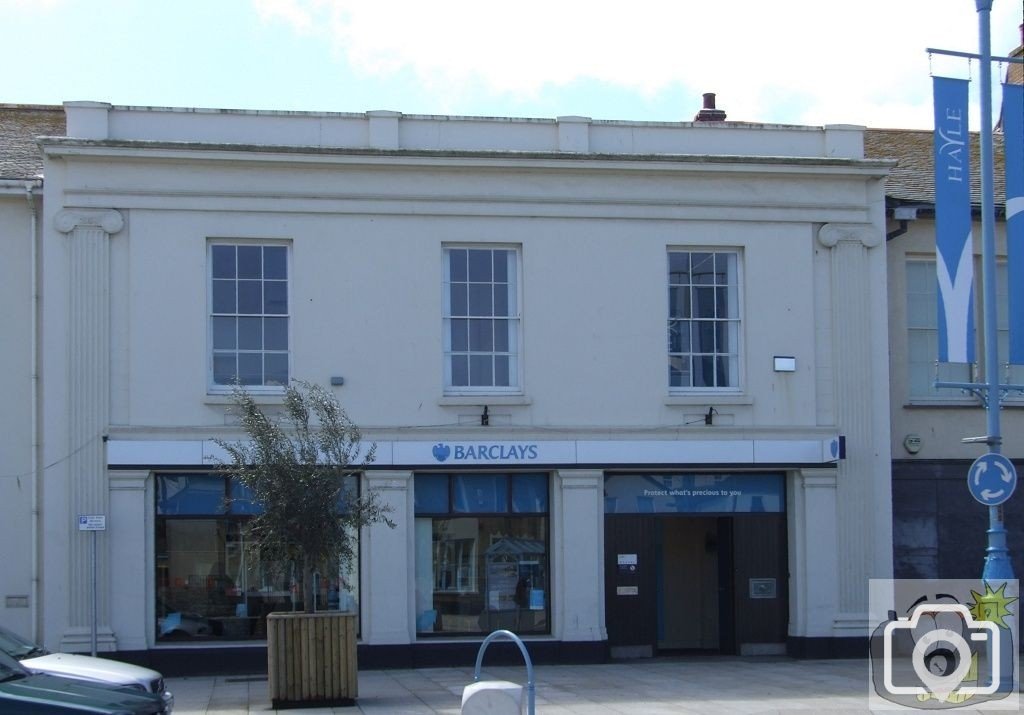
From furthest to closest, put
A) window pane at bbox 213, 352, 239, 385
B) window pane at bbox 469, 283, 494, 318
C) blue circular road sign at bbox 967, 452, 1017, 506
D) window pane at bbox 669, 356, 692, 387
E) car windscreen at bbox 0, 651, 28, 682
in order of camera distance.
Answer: window pane at bbox 669, 356, 692, 387 → window pane at bbox 469, 283, 494, 318 → window pane at bbox 213, 352, 239, 385 → blue circular road sign at bbox 967, 452, 1017, 506 → car windscreen at bbox 0, 651, 28, 682

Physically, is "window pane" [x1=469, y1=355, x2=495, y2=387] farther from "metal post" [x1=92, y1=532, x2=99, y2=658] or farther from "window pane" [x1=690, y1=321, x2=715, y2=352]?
"metal post" [x1=92, y1=532, x2=99, y2=658]

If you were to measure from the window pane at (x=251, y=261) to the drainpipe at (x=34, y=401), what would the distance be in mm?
2893

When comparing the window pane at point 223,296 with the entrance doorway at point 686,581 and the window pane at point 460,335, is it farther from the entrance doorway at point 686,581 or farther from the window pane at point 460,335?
the entrance doorway at point 686,581

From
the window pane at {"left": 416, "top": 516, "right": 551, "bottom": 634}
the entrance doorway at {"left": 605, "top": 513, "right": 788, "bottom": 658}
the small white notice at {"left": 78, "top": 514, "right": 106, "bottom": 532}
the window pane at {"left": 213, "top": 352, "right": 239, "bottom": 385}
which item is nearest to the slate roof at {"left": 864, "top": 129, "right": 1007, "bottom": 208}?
the entrance doorway at {"left": 605, "top": 513, "right": 788, "bottom": 658}

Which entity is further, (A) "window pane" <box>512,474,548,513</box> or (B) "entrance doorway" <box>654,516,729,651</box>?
(B) "entrance doorway" <box>654,516,729,651</box>

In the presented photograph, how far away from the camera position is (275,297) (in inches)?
787

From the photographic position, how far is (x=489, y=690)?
35.0ft

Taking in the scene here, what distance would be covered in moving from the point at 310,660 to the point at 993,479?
312 inches

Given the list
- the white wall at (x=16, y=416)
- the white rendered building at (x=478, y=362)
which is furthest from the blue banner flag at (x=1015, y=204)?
the white wall at (x=16, y=416)

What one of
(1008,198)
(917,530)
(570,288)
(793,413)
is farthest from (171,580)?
(1008,198)

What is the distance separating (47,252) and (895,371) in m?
13.0

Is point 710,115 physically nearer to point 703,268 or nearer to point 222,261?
point 703,268

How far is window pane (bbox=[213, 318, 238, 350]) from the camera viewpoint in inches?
781

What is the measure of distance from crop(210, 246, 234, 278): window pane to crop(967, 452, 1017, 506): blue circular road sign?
10.7 metres
